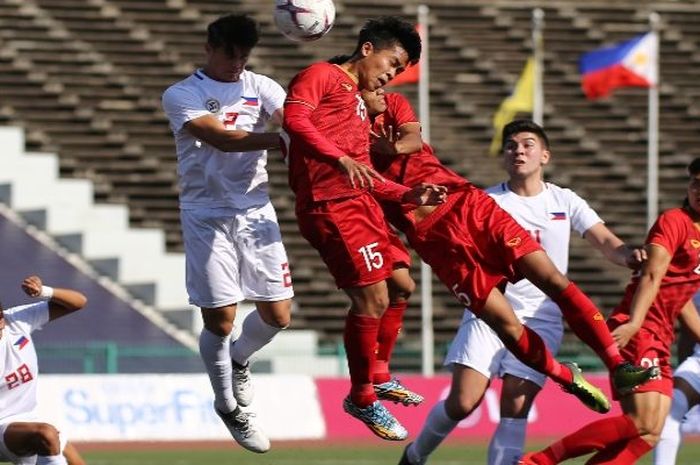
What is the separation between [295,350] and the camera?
74.1 feet

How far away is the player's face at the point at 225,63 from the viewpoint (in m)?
11.4

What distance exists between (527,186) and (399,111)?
1494mm

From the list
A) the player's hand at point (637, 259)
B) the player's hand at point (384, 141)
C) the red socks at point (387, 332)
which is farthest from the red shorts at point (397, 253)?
the player's hand at point (637, 259)

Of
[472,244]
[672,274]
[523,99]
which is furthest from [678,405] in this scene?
[523,99]

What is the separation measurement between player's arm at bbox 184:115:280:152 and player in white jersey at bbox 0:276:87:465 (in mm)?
2095

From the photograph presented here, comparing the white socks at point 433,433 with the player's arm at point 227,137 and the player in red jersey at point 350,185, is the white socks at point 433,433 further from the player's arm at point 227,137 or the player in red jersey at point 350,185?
the player's arm at point 227,137

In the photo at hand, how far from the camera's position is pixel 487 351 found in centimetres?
1214

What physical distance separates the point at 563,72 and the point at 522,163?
755 inches

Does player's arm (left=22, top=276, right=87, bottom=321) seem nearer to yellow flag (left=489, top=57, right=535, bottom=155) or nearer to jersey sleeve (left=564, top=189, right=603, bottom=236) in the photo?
jersey sleeve (left=564, top=189, right=603, bottom=236)

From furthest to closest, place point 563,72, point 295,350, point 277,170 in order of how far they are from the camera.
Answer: point 563,72 < point 277,170 < point 295,350

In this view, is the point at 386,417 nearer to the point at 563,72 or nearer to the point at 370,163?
the point at 370,163

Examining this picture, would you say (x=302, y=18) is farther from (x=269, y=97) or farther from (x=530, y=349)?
(x=530, y=349)

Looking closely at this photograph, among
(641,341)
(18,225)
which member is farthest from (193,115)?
(18,225)

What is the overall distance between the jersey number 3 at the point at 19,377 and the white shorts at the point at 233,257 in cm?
140
